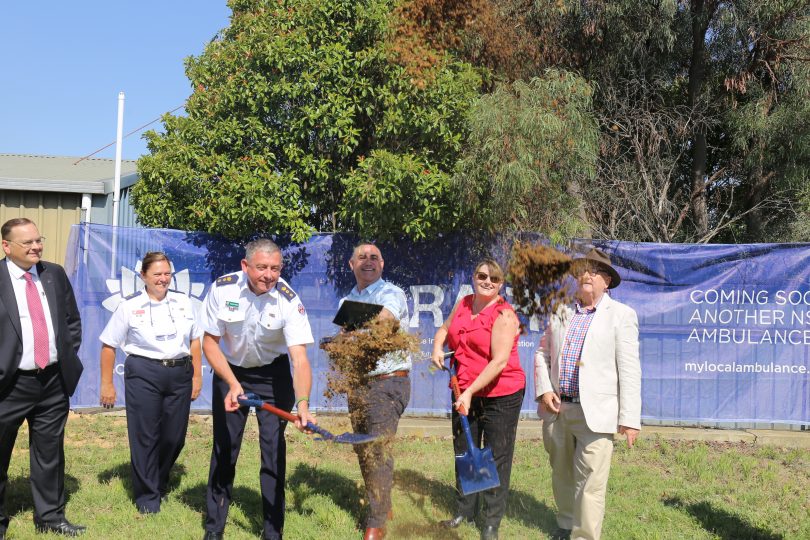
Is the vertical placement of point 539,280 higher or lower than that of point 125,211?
lower

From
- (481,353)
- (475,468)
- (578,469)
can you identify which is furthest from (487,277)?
(578,469)

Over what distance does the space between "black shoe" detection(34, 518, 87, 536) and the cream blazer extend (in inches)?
135

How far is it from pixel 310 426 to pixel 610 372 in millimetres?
1873

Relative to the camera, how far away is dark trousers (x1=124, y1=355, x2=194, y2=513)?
5.59 metres

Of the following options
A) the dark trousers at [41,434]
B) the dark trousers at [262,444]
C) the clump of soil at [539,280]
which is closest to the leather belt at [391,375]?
the dark trousers at [262,444]

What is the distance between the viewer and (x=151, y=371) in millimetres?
5672

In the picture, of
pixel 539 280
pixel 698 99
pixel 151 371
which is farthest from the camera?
pixel 698 99

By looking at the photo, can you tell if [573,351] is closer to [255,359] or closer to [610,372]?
[610,372]

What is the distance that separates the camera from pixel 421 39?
26.2 feet

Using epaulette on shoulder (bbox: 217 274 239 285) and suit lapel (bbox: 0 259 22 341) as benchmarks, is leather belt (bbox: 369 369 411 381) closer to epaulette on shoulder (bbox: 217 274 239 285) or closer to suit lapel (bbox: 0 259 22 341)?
epaulette on shoulder (bbox: 217 274 239 285)

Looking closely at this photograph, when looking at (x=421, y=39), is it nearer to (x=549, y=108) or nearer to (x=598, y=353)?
(x=549, y=108)

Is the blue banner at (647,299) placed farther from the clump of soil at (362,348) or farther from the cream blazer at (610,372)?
the cream blazer at (610,372)

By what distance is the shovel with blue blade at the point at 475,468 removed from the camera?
468 centimetres

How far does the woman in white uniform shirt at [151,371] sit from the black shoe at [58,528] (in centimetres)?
55
